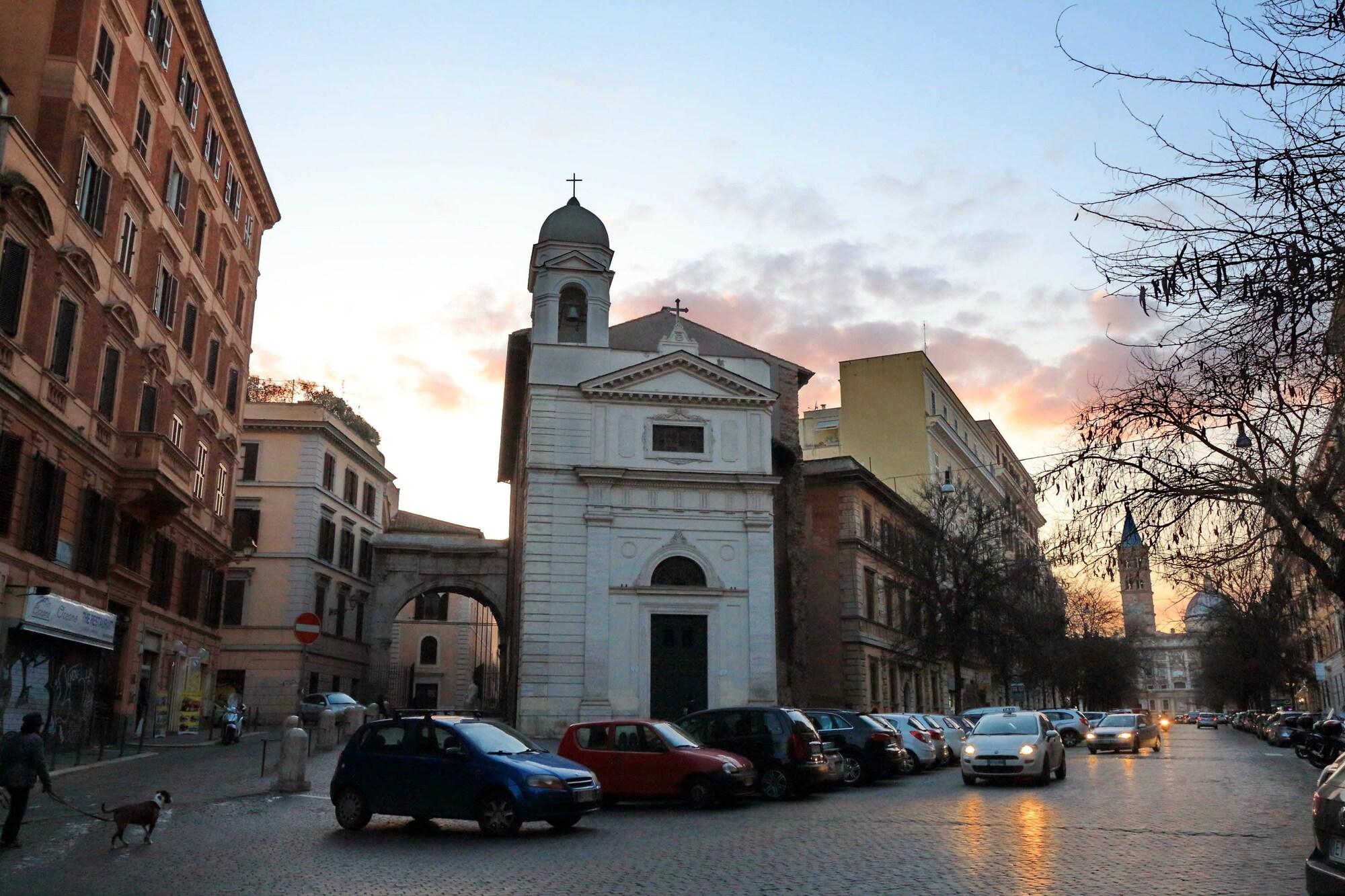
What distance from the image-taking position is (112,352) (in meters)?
25.4

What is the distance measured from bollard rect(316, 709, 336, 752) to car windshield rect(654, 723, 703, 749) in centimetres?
1376

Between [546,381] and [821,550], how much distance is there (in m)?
16.1

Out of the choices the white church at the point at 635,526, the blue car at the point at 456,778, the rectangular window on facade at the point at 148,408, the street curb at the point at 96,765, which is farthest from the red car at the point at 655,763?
the white church at the point at 635,526

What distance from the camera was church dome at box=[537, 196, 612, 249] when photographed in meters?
42.7

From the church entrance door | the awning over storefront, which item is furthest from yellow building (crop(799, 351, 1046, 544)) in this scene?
the awning over storefront

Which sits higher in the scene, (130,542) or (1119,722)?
(130,542)

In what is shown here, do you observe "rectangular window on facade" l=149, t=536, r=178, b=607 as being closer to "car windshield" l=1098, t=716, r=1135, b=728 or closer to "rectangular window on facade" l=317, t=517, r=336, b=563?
"rectangular window on facade" l=317, t=517, r=336, b=563

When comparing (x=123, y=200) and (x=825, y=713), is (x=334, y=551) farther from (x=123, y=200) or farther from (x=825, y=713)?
(x=825, y=713)

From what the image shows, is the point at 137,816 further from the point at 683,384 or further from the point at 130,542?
the point at 683,384

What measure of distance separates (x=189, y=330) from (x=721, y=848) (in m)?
24.9

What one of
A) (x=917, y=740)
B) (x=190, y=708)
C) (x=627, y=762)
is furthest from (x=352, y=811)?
(x=190, y=708)

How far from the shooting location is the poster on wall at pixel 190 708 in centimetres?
3347

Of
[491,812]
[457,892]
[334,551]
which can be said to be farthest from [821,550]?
[457,892]

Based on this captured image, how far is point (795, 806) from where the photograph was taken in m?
17.6
